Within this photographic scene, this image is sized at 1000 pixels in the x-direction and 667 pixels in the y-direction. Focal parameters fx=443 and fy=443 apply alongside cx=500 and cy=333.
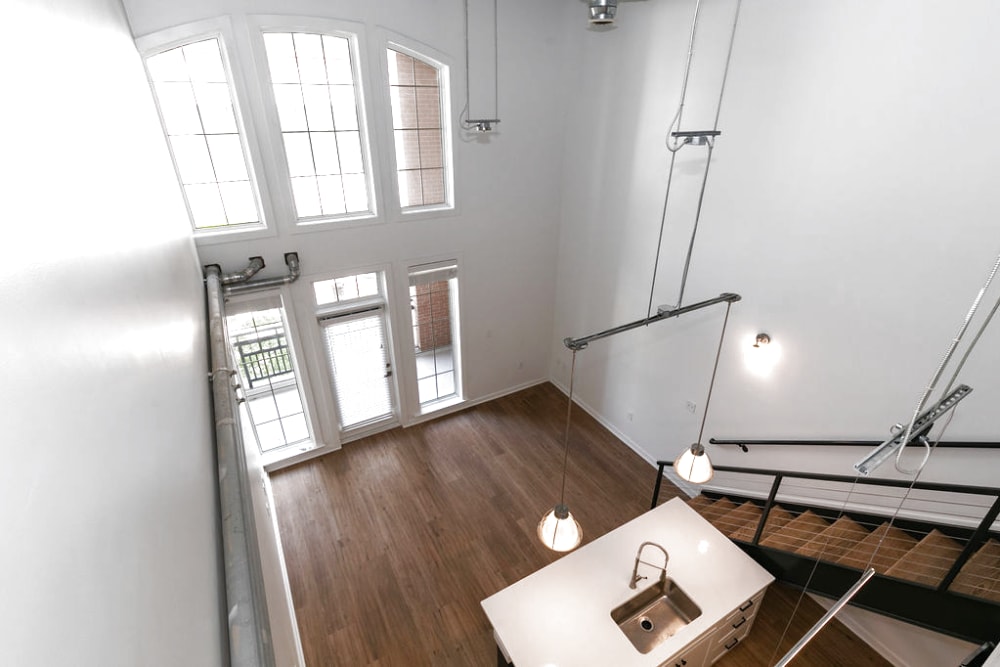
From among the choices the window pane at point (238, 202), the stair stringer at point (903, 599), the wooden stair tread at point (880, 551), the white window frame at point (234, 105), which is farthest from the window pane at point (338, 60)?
the wooden stair tread at point (880, 551)

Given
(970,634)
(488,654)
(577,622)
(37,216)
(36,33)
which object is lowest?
(488,654)

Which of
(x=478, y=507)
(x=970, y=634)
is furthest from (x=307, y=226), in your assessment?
(x=970, y=634)

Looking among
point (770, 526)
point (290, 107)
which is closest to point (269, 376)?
point (290, 107)

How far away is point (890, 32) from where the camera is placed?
Result: 10.1 feet

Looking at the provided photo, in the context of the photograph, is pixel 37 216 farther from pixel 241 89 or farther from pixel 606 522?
pixel 606 522

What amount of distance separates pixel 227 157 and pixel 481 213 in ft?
9.55

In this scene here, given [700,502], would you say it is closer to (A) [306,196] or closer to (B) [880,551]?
(B) [880,551]

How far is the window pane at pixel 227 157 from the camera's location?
4.46 meters

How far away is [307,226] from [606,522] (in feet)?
15.9

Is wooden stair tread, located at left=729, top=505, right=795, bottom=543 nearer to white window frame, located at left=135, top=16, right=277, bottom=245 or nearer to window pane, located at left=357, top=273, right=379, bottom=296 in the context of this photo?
window pane, located at left=357, top=273, right=379, bottom=296

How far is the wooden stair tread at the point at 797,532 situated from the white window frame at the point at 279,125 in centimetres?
516

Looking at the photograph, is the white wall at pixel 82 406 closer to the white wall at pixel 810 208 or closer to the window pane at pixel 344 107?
the window pane at pixel 344 107

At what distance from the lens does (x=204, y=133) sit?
438 cm

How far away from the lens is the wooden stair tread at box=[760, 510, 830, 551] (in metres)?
3.70
